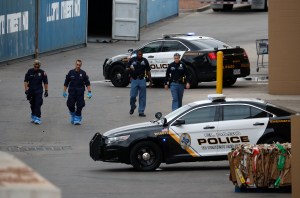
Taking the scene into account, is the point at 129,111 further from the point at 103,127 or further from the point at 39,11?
the point at 39,11

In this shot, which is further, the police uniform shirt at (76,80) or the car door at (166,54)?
the car door at (166,54)

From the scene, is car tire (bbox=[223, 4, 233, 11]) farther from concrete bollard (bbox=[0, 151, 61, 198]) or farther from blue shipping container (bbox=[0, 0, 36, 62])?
concrete bollard (bbox=[0, 151, 61, 198])

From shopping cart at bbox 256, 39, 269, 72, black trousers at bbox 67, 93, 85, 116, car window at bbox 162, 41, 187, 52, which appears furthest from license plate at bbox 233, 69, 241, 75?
black trousers at bbox 67, 93, 85, 116

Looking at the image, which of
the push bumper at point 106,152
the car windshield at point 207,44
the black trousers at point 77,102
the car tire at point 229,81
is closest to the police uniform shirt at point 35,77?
the black trousers at point 77,102

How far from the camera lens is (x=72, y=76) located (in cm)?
2162

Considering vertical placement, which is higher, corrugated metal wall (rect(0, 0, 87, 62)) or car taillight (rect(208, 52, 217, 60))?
corrugated metal wall (rect(0, 0, 87, 62))

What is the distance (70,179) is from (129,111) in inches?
345

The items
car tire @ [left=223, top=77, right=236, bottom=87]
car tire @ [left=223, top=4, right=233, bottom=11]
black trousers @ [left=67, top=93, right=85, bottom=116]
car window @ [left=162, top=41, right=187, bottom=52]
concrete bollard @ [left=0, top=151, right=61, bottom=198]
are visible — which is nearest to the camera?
concrete bollard @ [left=0, top=151, right=61, bottom=198]

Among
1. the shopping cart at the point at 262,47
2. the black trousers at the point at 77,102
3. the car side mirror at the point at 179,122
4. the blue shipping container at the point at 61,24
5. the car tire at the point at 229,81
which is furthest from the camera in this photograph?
the blue shipping container at the point at 61,24

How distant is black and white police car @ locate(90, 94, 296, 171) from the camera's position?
15453 mm

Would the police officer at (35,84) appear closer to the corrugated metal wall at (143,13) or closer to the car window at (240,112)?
the car window at (240,112)

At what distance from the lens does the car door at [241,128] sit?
15.4m

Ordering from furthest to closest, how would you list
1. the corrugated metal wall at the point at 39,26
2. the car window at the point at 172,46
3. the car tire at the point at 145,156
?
the corrugated metal wall at the point at 39,26 < the car window at the point at 172,46 < the car tire at the point at 145,156

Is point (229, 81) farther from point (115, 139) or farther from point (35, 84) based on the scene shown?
point (115, 139)
